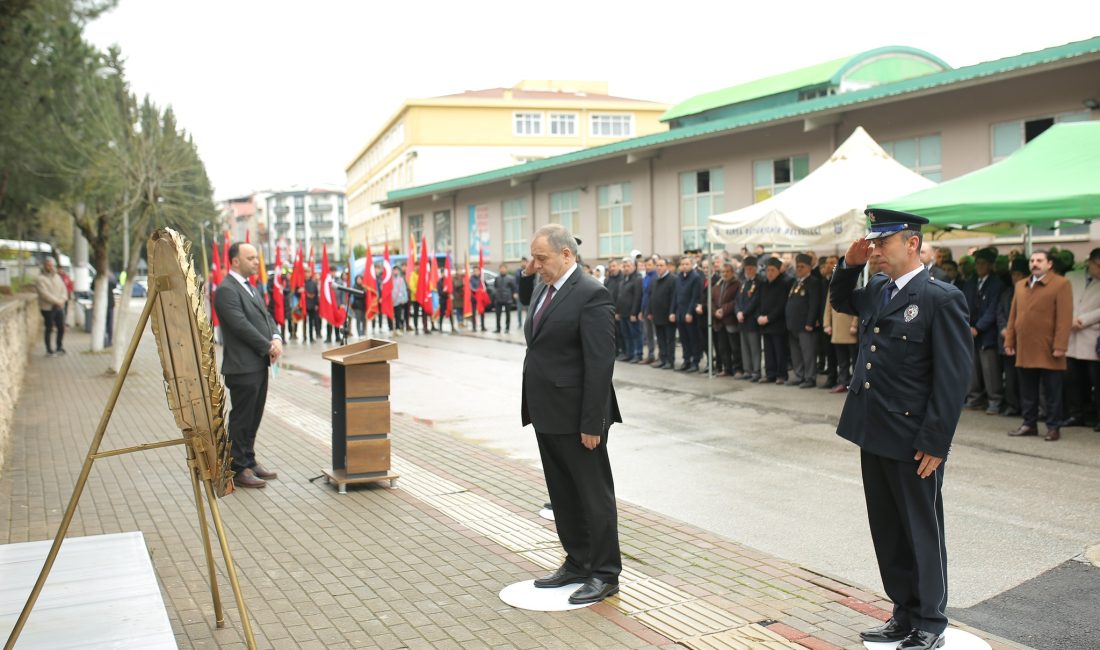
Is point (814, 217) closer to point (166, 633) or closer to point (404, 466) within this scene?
point (404, 466)

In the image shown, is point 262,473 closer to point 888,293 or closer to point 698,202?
point 888,293

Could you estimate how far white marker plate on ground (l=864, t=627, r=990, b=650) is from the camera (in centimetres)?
456

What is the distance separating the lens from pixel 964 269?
511 inches

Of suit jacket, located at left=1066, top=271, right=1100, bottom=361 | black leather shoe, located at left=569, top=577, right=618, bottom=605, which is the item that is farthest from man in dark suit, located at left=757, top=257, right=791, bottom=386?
black leather shoe, located at left=569, top=577, right=618, bottom=605

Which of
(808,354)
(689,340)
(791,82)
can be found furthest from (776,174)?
(808,354)

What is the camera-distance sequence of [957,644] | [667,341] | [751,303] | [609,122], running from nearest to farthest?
1. [957,644]
2. [751,303]
3. [667,341]
4. [609,122]

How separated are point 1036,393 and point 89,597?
9.70 m

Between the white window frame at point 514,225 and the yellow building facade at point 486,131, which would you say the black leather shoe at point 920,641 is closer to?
the white window frame at point 514,225

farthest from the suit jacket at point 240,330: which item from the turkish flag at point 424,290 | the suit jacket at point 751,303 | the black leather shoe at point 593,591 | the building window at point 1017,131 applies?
the turkish flag at point 424,290

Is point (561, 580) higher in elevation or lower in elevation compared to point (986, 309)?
lower

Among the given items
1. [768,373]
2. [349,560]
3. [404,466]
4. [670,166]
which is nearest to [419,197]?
[670,166]

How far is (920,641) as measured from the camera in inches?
175

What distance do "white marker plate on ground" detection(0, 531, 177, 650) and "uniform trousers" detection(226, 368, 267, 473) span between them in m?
2.56

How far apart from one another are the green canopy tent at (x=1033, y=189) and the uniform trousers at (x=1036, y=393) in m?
1.72
